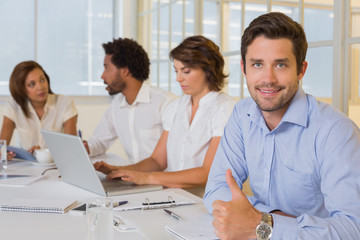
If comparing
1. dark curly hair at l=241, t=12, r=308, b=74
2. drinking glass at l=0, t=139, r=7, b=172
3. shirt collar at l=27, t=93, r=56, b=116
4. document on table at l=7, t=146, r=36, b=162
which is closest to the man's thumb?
dark curly hair at l=241, t=12, r=308, b=74

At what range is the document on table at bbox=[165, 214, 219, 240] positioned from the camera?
1047mm

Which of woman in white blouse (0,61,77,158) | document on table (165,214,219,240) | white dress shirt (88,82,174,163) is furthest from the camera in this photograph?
woman in white blouse (0,61,77,158)

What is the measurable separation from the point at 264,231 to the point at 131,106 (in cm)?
181

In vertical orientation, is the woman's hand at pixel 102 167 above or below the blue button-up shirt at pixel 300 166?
below

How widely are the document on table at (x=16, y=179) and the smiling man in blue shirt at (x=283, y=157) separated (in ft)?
2.68

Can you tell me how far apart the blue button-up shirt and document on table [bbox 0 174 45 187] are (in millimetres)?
816

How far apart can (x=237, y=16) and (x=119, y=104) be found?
0.97 metres

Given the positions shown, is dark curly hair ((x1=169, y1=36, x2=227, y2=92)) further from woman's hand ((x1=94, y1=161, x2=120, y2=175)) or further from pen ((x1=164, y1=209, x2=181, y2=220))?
pen ((x1=164, y1=209, x2=181, y2=220))

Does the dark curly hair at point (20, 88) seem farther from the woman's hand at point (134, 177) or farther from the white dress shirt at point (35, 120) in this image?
the woman's hand at point (134, 177)

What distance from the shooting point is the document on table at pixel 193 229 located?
105 centimetres

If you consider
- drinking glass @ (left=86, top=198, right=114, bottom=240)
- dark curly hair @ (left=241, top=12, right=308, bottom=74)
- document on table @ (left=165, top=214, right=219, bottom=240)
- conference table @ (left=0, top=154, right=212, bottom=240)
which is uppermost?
dark curly hair @ (left=241, top=12, right=308, bottom=74)

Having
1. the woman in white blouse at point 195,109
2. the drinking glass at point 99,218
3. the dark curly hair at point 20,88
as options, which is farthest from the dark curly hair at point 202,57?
the dark curly hair at point 20,88

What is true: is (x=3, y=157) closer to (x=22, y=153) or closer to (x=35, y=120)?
(x=22, y=153)

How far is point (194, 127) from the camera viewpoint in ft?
6.79
